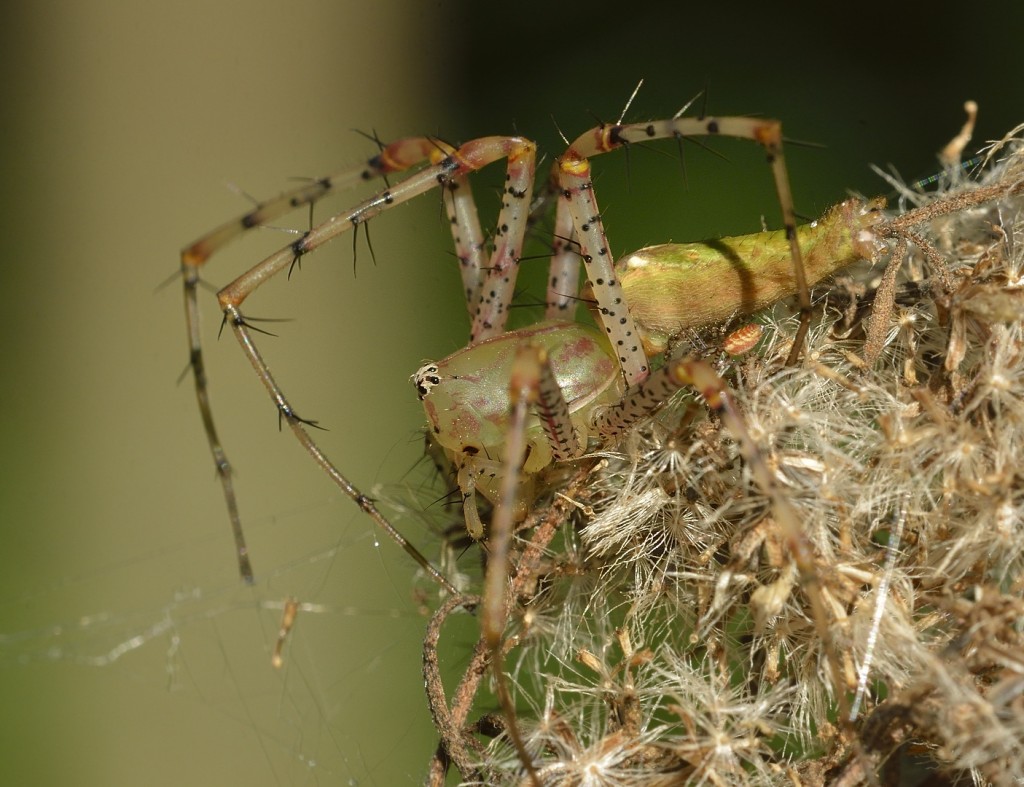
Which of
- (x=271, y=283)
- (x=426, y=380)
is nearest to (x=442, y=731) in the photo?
(x=426, y=380)

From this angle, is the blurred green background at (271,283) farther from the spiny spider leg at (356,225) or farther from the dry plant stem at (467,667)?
the dry plant stem at (467,667)

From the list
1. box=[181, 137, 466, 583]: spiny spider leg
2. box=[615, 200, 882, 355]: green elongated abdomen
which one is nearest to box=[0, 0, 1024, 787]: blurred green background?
box=[181, 137, 466, 583]: spiny spider leg

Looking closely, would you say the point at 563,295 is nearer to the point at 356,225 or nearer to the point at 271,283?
the point at 356,225

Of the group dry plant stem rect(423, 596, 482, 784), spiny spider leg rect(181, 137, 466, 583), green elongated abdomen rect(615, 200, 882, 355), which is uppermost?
spiny spider leg rect(181, 137, 466, 583)

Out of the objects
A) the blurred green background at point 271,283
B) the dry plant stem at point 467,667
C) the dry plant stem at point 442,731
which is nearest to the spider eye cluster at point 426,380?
the blurred green background at point 271,283

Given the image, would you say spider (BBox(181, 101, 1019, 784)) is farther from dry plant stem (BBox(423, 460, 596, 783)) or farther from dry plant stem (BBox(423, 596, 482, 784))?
dry plant stem (BBox(423, 596, 482, 784))

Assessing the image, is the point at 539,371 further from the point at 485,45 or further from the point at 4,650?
the point at 485,45
